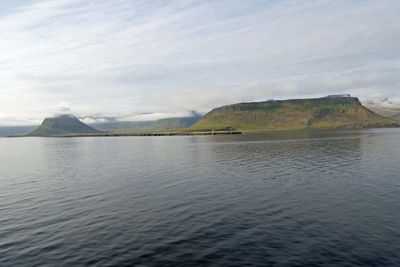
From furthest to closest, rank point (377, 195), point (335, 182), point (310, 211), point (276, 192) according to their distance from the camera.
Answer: point (335, 182) < point (276, 192) < point (377, 195) < point (310, 211)

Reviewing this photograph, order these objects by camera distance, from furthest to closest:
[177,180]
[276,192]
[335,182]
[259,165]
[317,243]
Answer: [259,165] < [177,180] < [335,182] < [276,192] < [317,243]

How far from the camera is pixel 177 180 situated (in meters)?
66.7

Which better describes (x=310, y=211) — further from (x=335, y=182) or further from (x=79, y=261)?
(x=79, y=261)

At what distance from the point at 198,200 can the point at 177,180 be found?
63.5 feet

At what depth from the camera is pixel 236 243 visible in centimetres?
3044

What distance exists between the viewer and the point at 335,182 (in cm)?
5884

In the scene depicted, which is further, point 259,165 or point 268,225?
point 259,165

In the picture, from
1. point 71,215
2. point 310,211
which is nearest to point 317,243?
point 310,211

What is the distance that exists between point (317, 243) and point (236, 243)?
7.89 metres

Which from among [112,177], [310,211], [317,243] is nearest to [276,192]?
[310,211]

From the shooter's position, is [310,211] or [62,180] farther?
[62,180]

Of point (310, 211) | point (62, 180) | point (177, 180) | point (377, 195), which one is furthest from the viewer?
point (62, 180)

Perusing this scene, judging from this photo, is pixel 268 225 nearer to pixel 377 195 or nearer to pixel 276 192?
pixel 276 192

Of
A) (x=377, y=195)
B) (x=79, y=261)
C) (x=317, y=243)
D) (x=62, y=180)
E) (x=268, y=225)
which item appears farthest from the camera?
(x=62, y=180)
